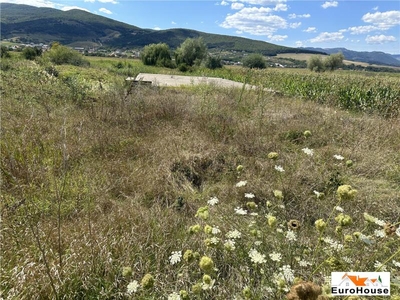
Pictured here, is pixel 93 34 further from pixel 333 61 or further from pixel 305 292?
pixel 305 292

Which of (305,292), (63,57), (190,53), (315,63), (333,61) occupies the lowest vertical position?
(305,292)

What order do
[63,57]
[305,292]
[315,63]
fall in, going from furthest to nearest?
1. [315,63]
2. [63,57]
3. [305,292]

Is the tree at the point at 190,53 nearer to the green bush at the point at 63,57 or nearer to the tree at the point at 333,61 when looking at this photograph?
the green bush at the point at 63,57

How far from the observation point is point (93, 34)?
582 ft

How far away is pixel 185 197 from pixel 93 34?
208367 millimetres

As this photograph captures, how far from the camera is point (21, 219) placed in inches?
82.0

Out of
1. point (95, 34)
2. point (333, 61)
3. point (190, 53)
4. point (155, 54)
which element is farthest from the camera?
point (95, 34)

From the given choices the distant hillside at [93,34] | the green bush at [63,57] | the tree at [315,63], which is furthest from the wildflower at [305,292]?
the distant hillside at [93,34]

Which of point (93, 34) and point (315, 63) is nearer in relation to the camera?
point (315, 63)

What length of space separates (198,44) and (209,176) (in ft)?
131

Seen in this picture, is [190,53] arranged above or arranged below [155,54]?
above

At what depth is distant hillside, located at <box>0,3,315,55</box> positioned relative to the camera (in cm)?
14525

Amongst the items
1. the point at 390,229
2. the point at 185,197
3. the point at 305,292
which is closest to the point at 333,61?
the point at 185,197

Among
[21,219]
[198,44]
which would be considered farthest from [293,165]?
[198,44]
